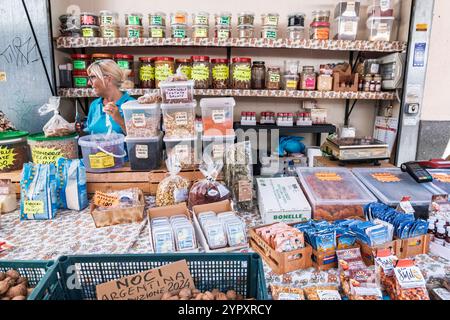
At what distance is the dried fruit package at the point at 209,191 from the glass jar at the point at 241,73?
1.83 metres

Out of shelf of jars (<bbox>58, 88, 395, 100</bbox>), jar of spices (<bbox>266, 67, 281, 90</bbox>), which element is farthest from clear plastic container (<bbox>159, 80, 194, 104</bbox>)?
jar of spices (<bbox>266, 67, 281, 90</bbox>)

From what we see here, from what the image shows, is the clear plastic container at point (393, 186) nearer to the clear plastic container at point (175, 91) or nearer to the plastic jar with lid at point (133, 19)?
the clear plastic container at point (175, 91)

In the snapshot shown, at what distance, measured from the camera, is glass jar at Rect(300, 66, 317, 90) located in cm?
322

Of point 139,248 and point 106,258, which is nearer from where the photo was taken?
point 106,258

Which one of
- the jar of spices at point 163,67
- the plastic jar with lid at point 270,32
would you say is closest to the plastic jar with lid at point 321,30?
the plastic jar with lid at point 270,32

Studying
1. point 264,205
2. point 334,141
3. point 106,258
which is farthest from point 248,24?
point 106,258

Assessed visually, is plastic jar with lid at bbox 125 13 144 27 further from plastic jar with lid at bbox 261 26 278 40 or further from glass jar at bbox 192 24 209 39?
plastic jar with lid at bbox 261 26 278 40

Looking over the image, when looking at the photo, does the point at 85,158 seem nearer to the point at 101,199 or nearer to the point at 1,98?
the point at 101,199

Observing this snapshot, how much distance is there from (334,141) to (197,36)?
5.72ft

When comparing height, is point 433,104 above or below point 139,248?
above

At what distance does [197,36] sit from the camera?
10.2 feet

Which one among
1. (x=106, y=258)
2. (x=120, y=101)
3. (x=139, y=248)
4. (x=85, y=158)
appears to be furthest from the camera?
(x=120, y=101)

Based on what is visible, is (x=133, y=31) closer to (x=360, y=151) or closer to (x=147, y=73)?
(x=147, y=73)

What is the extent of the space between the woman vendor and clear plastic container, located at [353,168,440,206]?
174cm
